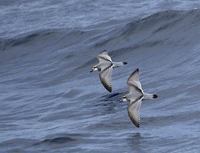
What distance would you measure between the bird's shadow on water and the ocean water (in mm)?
20

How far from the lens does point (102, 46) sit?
2973cm

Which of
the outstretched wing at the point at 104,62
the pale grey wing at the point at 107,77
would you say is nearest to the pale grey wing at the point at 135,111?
the pale grey wing at the point at 107,77

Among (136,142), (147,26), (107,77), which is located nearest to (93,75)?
(107,77)

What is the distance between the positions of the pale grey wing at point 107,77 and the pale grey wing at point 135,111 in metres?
2.42

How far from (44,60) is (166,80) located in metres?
5.87

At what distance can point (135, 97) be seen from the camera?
72.7ft

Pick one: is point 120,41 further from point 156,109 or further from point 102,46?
point 156,109

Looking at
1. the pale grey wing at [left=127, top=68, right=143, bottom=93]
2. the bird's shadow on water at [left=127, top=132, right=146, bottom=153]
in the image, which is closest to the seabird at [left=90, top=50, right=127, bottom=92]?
the pale grey wing at [left=127, top=68, right=143, bottom=93]

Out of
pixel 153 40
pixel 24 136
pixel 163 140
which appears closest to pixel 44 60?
pixel 153 40

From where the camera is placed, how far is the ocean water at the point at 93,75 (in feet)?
70.3

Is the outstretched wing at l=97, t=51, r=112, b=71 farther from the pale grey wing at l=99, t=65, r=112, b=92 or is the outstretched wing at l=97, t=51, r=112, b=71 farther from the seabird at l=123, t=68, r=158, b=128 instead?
the seabird at l=123, t=68, r=158, b=128

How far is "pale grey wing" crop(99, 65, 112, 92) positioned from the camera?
24.5 meters

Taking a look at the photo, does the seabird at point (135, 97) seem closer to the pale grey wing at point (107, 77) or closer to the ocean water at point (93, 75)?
the ocean water at point (93, 75)

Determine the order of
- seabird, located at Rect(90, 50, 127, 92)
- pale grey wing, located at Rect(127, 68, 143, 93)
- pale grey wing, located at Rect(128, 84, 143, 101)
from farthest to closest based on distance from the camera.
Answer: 1. seabird, located at Rect(90, 50, 127, 92)
2. pale grey wing, located at Rect(127, 68, 143, 93)
3. pale grey wing, located at Rect(128, 84, 143, 101)
